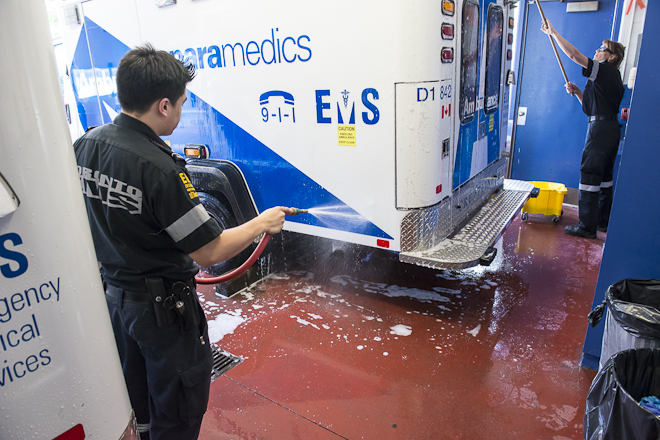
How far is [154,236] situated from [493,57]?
365 cm

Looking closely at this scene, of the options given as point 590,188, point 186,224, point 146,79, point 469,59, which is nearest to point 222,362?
point 186,224

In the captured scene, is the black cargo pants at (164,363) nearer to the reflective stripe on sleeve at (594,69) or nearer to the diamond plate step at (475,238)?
the diamond plate step at (475,238)

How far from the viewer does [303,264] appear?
5.11m

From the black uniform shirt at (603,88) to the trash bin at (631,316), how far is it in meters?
3.38

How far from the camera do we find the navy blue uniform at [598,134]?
513 cm

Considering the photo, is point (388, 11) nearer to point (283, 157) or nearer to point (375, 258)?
point (283, 157)

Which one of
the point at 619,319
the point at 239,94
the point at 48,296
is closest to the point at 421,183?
the point at 619,319

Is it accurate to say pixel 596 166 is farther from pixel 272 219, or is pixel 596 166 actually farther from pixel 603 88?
pixel 272 219

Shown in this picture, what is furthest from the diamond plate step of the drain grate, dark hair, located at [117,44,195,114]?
dark hair, located at [117,44,195,114]

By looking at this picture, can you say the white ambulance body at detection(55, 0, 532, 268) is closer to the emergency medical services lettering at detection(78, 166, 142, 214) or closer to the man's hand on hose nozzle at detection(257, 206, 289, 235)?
the man's hand on hose nozzle at detection(257, 206, 289, 235)

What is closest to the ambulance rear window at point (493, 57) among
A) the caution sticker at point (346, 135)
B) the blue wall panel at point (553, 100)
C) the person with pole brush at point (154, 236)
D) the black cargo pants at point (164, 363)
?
the caution sticker at point (346, 135)

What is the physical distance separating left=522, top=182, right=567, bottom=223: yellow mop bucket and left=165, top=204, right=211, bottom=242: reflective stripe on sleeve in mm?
5377

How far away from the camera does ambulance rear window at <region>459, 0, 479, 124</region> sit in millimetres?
3432

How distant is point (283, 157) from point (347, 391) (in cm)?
191
